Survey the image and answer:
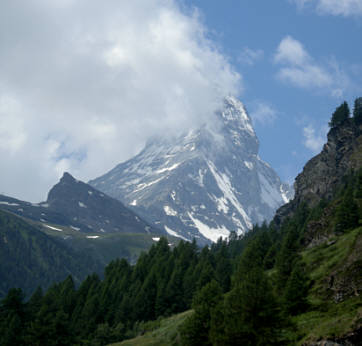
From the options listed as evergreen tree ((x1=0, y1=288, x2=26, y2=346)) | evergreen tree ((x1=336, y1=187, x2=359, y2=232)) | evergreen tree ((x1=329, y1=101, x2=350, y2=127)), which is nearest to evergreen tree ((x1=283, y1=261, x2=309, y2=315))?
evergreen tree ((x1=336, y1=187, x2=359, y2=232))

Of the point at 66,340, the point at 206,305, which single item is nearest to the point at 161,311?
the point at 66,340

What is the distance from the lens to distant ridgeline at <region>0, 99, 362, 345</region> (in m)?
39.4

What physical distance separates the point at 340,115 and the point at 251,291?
146197mm

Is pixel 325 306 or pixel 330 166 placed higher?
pixel 330 166

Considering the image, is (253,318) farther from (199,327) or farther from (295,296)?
(295,296)

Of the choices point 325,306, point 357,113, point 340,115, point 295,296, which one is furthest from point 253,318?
point 340,115

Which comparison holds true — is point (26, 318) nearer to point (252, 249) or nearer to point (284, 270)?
point (252, 249)

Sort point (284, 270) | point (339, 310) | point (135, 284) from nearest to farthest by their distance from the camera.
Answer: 1. point (339, 310)
2. point (284, 270)
3. point (135, 284)

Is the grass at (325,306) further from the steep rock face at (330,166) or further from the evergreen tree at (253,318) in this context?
the steep rock face at (330,166)

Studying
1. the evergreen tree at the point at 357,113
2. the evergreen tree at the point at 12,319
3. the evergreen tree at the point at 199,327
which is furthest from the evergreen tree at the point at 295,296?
the evergreen tree at the point at 357,113

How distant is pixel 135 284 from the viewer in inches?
4350

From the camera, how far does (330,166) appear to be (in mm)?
166875

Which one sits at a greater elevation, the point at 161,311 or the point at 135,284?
the point at 135,284

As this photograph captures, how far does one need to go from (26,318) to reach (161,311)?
29.1 m
